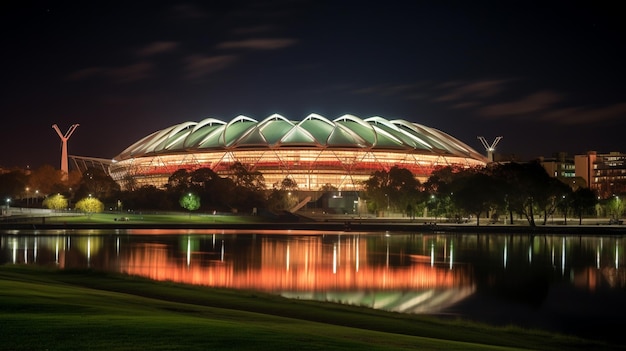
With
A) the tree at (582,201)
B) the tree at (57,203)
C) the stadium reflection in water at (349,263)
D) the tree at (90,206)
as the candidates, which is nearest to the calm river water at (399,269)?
the stadium reflection in water at (349,263)

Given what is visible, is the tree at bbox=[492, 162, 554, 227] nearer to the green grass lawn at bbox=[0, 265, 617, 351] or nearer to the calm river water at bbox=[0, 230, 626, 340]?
the calm river water at bbox=[0, 230, 626, 340]

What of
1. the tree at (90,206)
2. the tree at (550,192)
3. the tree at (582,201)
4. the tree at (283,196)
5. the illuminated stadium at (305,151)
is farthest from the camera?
the illuminated stadium at (305,151)

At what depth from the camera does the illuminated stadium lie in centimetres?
12888

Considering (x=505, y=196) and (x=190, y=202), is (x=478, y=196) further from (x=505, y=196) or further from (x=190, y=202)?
(x=190, y=202)

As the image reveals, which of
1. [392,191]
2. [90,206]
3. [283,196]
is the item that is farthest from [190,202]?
[392,191]

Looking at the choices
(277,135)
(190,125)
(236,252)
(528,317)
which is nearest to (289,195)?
(277,135)

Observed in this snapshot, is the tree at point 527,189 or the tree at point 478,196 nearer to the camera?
the tree at point 527,189

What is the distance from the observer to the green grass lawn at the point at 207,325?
1152 cm

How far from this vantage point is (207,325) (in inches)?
522

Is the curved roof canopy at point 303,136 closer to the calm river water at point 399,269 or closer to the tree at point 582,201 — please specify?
the tree at point 582,201

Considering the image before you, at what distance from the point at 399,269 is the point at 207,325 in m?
21.9

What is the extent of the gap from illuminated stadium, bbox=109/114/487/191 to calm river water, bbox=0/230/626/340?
74.1m

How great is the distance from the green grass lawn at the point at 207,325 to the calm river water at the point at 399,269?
2.94 meters

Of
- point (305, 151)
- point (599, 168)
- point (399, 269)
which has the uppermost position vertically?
point (305, 151)
